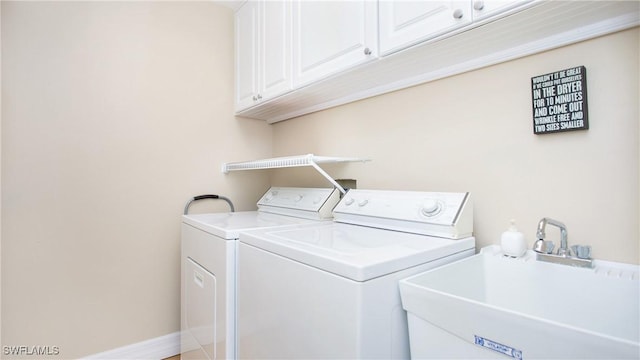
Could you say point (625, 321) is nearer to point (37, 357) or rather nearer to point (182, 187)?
point (182, 187)

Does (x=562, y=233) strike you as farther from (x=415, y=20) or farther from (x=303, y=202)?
(x=303, y=202)

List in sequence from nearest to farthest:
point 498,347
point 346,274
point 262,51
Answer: point 498,347 → point 346,274 → point 262,51

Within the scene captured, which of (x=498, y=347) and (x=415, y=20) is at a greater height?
(x=415, y=20)

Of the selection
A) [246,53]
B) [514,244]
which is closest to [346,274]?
[514,244]

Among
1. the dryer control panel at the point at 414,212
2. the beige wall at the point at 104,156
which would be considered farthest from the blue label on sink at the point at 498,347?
the beige wall at the point at 104,156

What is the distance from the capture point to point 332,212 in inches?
64.3

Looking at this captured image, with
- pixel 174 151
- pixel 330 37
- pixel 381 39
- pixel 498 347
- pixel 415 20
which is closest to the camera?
pixel 498 347

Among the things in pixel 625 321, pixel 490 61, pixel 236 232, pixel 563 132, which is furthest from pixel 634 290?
pixel 236 232

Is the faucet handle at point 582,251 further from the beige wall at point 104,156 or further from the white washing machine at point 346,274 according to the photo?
the beige wall at point 104,156

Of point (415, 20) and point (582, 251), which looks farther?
point (415, 20)

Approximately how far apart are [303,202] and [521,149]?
43.5 inches

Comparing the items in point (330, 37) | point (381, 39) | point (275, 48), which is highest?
point (275, 48)

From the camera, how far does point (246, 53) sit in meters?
2.17

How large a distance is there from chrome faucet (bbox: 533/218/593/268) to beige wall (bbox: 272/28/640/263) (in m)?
0.06
